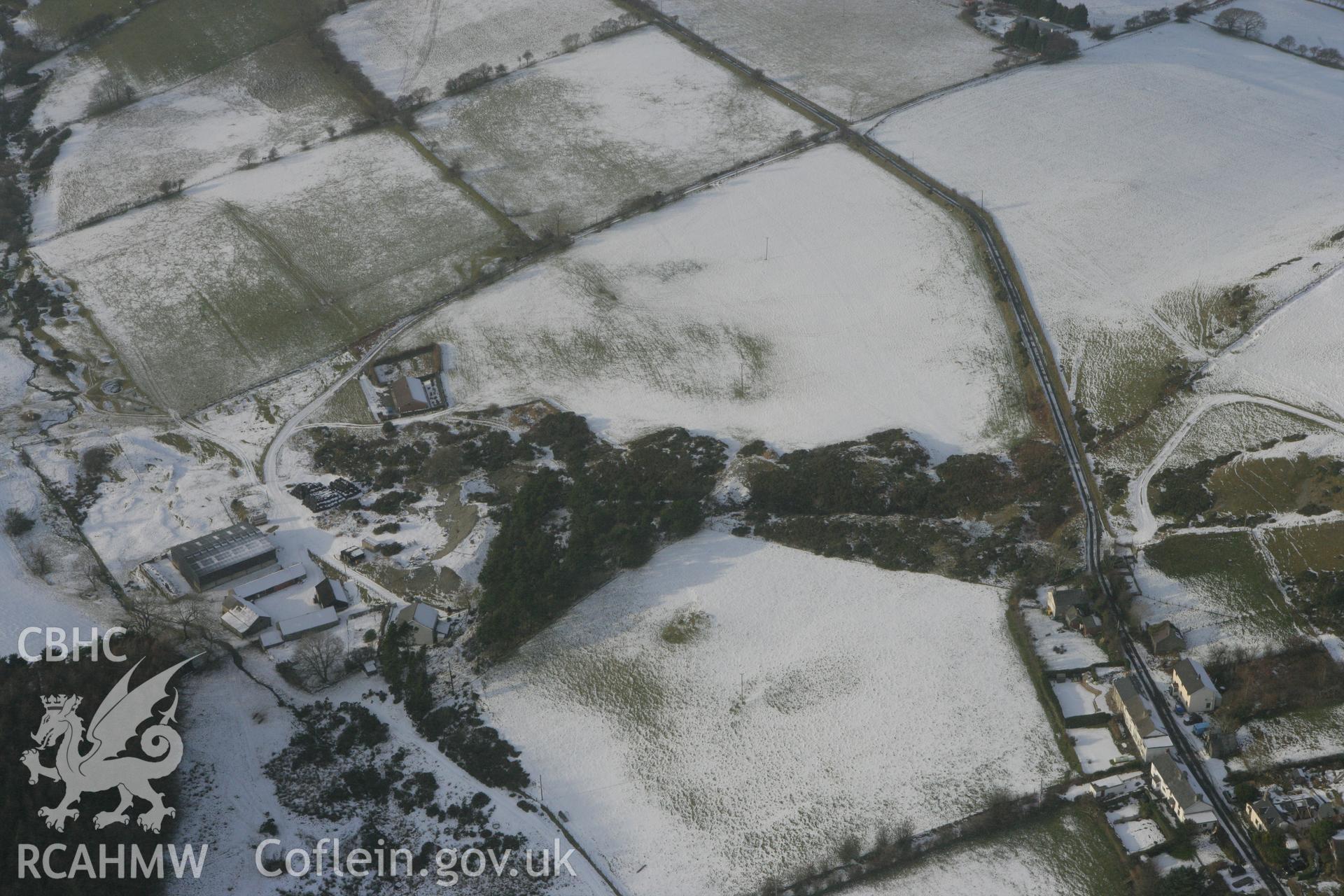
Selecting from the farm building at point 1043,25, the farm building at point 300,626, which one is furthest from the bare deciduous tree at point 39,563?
the farm building at point 1043,25

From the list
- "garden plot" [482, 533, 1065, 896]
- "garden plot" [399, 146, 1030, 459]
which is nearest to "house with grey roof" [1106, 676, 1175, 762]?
"garden plot" [482, 533, 1065, 896]

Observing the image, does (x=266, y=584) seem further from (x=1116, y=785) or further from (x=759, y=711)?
(x=1116, y=785)

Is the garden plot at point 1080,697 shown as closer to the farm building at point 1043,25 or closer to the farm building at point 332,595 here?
the farm building at point 332,595

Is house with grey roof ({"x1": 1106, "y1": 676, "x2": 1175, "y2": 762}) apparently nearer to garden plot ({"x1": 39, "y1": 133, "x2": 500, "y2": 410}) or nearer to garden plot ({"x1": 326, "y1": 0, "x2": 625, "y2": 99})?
garden plot ({"x1": 39, "y1": 133, "x2": 500, "y2": 410})

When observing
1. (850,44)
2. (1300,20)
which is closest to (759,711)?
(850,44)

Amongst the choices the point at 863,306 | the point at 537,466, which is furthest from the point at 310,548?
the point at 863,306
